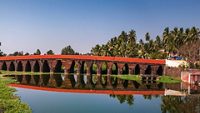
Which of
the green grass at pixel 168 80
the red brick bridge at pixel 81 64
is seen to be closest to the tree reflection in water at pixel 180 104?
the green grass at pixel 168 80

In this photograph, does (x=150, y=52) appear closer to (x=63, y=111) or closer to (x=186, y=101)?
(x=186, y=101)

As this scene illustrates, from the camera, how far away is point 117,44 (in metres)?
117

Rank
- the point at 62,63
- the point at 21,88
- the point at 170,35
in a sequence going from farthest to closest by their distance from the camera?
the point at 170,35 → the point at 62,63 → the point at 21,88

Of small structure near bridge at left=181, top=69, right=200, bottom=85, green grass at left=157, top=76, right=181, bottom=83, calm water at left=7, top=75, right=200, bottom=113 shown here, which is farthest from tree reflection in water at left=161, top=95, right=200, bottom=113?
green grass at left=157, top=76, right=181, bottom=83

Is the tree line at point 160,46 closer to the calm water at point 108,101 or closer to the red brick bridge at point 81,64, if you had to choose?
the red brick bridge at point 81,64

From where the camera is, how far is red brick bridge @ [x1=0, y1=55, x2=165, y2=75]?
87.3 m

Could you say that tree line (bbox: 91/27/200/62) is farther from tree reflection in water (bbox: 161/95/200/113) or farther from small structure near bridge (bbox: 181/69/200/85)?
tree reflection in water (bbox: 161/95/200/113)

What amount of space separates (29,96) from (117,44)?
A: 68292 mm

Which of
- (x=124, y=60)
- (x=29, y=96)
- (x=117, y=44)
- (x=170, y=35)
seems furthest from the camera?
(x=117, y=44)

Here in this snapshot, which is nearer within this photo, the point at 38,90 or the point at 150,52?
the point at 38,90

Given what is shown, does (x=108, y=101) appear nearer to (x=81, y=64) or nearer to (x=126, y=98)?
(x=126, y=98)

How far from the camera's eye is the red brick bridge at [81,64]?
87.3m

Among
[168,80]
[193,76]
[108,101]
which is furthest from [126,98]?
[168,80]

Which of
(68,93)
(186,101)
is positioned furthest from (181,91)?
(68,93)
